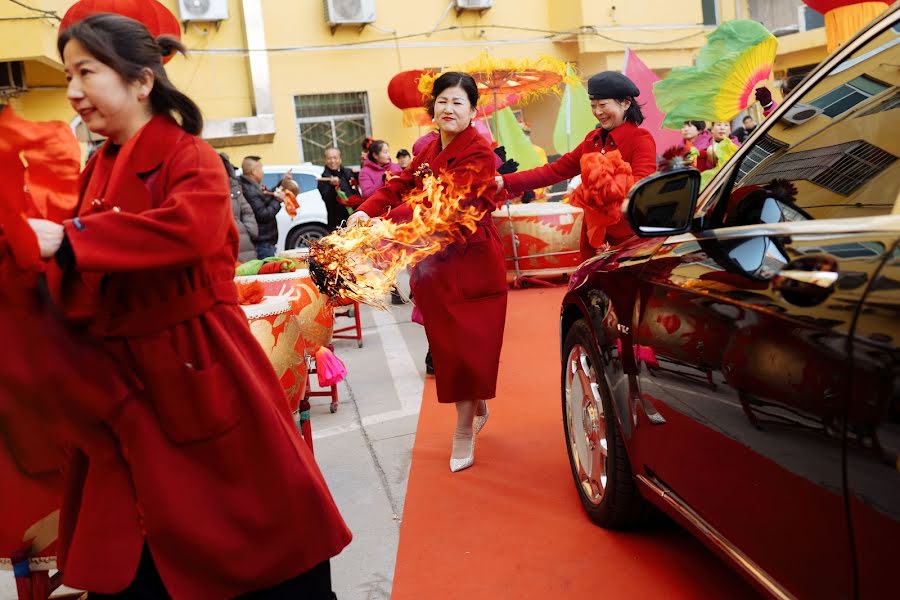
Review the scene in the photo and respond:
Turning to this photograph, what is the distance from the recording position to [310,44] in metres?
20.5

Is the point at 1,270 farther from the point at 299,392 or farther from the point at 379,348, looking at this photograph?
the point at 379,348

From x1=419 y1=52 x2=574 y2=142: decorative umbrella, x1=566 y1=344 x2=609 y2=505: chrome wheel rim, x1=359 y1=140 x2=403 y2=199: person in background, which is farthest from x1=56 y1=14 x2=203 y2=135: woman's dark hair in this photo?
x1=359 y1=140 x2=403 y2=199: person in background

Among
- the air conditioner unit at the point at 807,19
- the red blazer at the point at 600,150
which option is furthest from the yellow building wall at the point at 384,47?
the red blazer at the point at 600,150

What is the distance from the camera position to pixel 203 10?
19.4 meters

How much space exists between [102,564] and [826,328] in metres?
1.65

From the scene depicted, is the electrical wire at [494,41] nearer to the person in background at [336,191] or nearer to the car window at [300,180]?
the car window at [300,180]

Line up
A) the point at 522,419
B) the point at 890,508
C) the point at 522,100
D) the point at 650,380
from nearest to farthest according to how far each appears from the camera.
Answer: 1. the point at 890,508
2. the point at 650,380
3. the point at 522,419
4. the point at 522,100

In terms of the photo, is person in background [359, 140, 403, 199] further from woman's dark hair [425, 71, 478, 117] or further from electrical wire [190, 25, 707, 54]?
electrical wire [190, 25, 707, 54]

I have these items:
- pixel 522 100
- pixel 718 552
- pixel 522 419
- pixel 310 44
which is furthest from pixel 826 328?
pixel 310 44

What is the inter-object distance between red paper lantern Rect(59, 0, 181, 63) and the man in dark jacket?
564cm

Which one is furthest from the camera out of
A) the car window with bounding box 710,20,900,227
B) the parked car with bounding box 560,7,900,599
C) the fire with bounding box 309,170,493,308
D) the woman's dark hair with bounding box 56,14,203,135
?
the fire with bounding box 309,170,493,308

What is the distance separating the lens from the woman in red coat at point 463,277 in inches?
172

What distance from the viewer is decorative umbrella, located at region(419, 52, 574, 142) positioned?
9.96 metres

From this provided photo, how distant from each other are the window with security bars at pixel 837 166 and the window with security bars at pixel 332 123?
1896 cm
